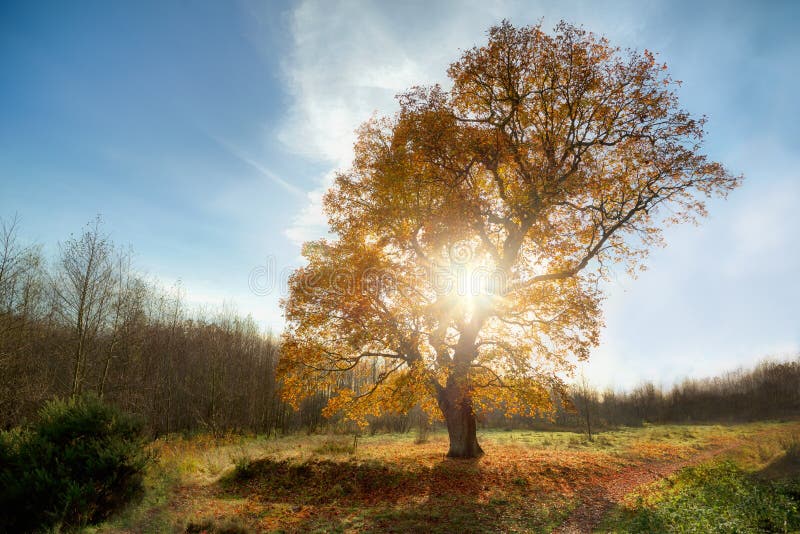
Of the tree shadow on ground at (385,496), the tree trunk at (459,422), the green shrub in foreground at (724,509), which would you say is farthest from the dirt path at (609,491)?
the tree trunk at (459,422)

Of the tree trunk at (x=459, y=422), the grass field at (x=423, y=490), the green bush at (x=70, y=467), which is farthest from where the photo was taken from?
the tree trunk at (x=459, y=422)

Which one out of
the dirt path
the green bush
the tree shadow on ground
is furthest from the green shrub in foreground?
the green bush

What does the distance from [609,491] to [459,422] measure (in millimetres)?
5708

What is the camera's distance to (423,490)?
12.6m

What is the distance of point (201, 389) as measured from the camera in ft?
133

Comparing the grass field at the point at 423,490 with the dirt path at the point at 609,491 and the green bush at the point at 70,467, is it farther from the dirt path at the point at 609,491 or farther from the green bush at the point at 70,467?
the green bush at the point at 70,467

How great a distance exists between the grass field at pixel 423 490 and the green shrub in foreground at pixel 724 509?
72 millimetres

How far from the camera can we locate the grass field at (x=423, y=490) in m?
9.54

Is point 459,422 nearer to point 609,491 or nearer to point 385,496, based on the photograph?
point 385,496

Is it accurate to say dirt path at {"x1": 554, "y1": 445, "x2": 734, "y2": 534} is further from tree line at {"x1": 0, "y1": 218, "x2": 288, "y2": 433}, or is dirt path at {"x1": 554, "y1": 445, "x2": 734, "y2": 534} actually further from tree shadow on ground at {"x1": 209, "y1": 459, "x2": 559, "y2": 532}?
tree line at {"x1": 0, "y1": 218, "x2": 288, "y2": 433}

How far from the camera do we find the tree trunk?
1639cm

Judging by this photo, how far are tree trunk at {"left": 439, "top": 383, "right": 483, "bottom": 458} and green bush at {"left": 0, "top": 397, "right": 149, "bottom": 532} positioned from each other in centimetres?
1053

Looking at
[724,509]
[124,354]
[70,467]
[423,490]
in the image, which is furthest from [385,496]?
[124,354]

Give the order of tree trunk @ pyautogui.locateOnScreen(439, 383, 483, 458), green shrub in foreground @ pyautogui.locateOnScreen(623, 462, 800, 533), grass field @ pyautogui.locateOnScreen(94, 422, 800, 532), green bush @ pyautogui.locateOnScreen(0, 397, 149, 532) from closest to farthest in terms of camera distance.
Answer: green shrub in foreground @ pyautogui.locateOnScreen(623, 462, 800, 533) < green bush @ pyautogui.locateOnScreen(0, 397, 149, 532) < grass field @ pyautogui.locateOnScreen(94, 422, 800, 532) < tree trunk @ pyautogui.locateOnScreen(439, 383, 483, 458)
